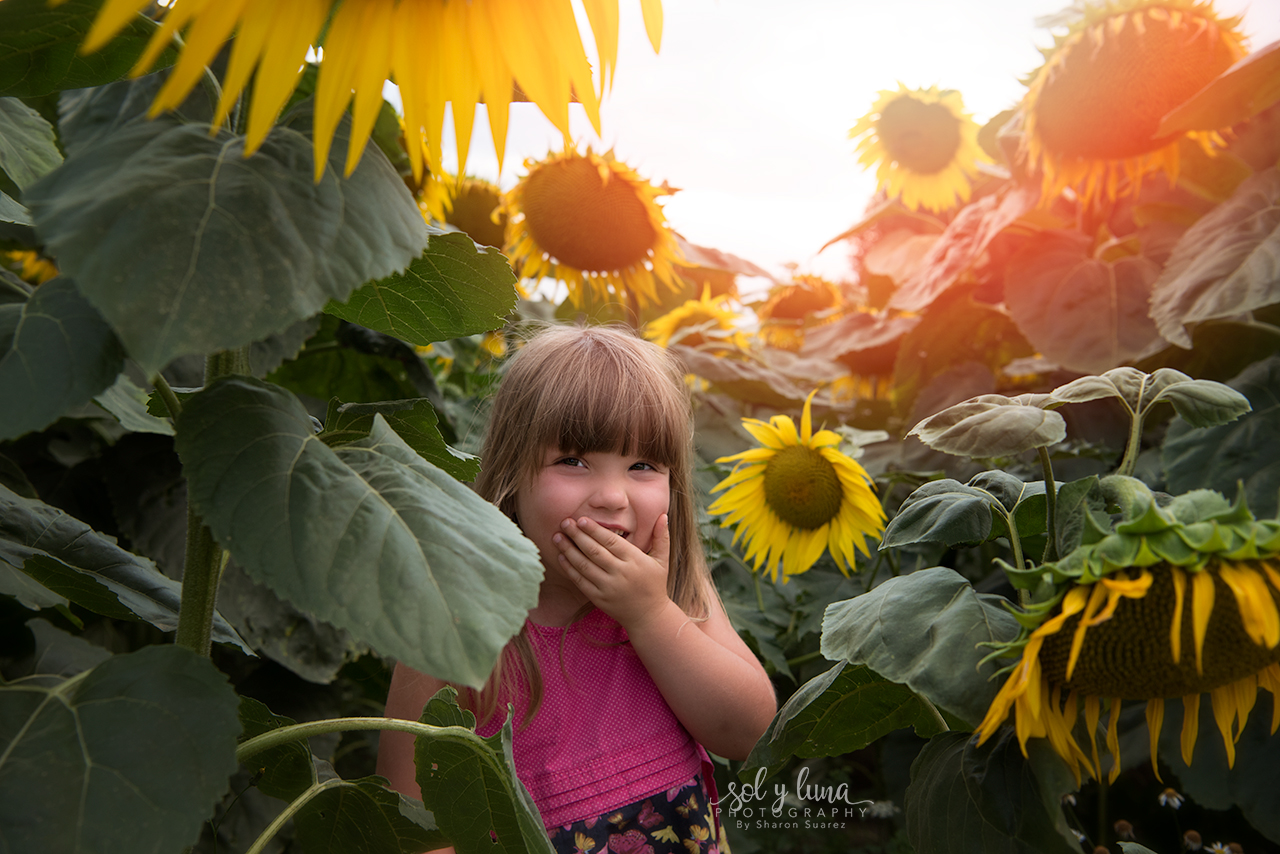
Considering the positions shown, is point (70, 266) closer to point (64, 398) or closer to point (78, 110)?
point (64, 398)

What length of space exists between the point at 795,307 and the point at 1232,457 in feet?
5.01

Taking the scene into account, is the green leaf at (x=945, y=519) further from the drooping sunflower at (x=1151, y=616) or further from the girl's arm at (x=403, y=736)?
the girl's arm at (x=403, y=736)

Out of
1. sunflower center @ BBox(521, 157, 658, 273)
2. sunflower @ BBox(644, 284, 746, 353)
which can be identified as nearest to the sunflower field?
sunflower center @ BBox(521, 157, 658, 273)

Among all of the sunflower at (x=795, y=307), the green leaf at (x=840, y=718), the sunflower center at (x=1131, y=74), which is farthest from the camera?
the sunflower at (x=795, y=307)

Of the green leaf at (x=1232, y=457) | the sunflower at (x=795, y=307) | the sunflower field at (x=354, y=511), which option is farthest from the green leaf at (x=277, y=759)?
the sunflower at (x=795, y=307)

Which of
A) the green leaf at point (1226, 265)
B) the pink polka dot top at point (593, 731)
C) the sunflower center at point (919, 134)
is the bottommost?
the pink polka dot top at point (593, 731)

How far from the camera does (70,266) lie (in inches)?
13.9

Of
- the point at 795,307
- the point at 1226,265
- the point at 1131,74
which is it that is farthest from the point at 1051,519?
the point at 795,307

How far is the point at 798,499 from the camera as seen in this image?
1384 millimetres

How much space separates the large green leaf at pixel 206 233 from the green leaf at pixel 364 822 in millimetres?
374

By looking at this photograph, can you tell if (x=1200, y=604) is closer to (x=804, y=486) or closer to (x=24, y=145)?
(x=24, y=145)

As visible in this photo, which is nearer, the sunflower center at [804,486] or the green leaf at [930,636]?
the green leaf at [930,636]

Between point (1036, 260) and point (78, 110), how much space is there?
1.56 metres

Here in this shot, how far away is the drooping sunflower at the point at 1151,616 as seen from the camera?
44cm
